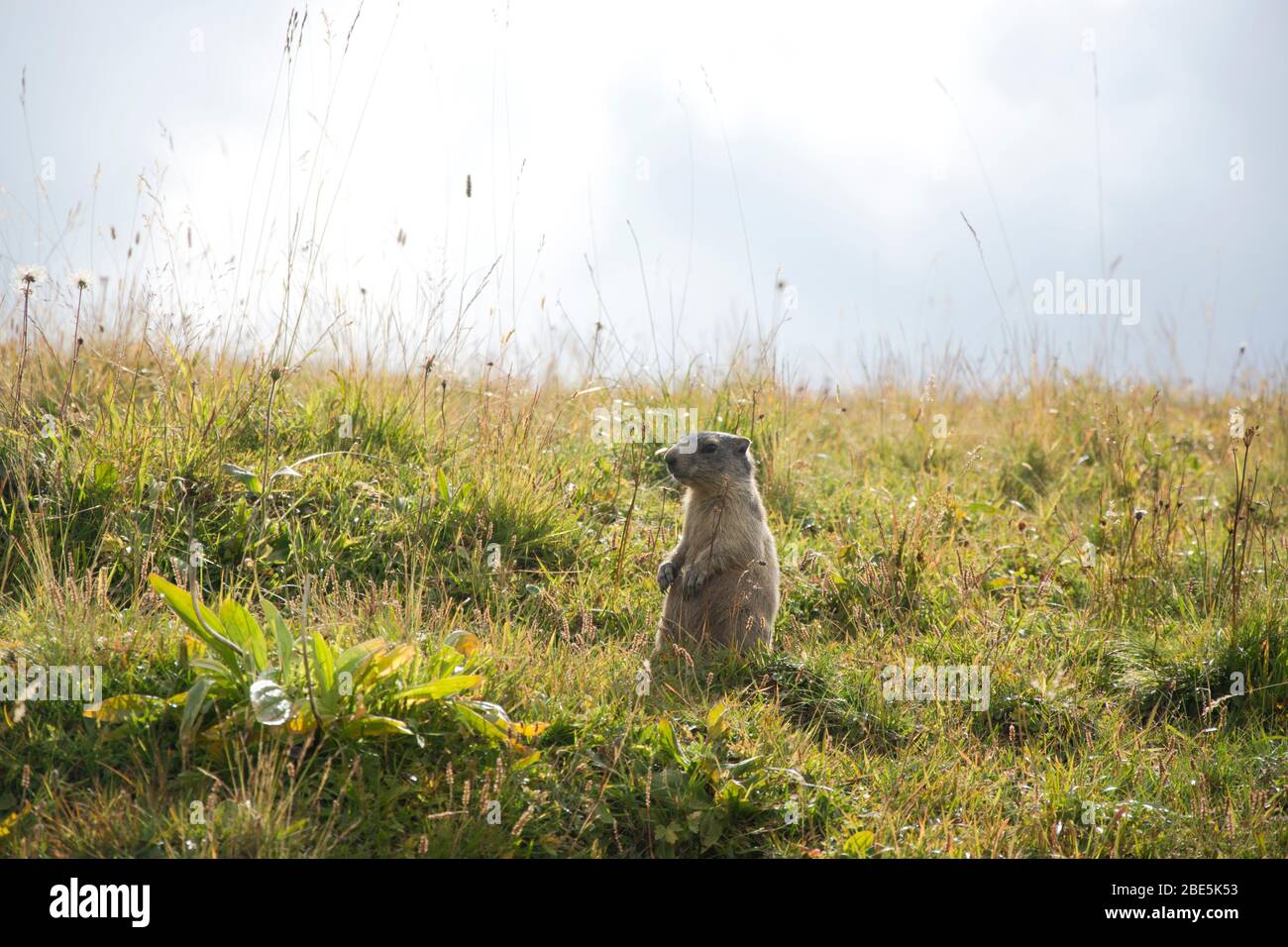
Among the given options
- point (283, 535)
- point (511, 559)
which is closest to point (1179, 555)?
point (511, 559)

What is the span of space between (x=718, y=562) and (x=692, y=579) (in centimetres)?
23

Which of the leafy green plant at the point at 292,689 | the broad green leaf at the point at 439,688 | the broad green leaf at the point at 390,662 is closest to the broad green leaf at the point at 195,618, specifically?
the leafy green plant at the point at 292,689

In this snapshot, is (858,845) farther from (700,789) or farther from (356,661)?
(356,661)

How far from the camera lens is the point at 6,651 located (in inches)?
167

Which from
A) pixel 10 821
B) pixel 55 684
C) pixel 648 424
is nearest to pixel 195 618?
pixel 55 684

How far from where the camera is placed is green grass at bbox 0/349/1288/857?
3770mm

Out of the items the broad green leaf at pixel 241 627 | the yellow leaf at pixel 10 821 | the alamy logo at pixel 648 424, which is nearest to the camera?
the yellow leaf at pixel 10 821

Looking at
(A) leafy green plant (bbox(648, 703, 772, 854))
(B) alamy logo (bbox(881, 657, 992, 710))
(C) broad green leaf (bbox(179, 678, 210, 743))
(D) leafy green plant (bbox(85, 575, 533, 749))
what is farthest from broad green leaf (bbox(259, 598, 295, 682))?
(B) alamy logo (bbox(881, 657, 992, 710))

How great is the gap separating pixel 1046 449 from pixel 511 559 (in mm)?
5435

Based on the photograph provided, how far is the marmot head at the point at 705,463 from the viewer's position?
5.84m

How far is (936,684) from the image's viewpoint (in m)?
5.23

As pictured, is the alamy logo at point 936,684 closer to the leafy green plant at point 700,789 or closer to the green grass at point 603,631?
the green grass at point 603,631

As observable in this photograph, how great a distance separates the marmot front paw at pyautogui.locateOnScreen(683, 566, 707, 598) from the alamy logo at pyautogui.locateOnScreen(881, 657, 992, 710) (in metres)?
1.06
